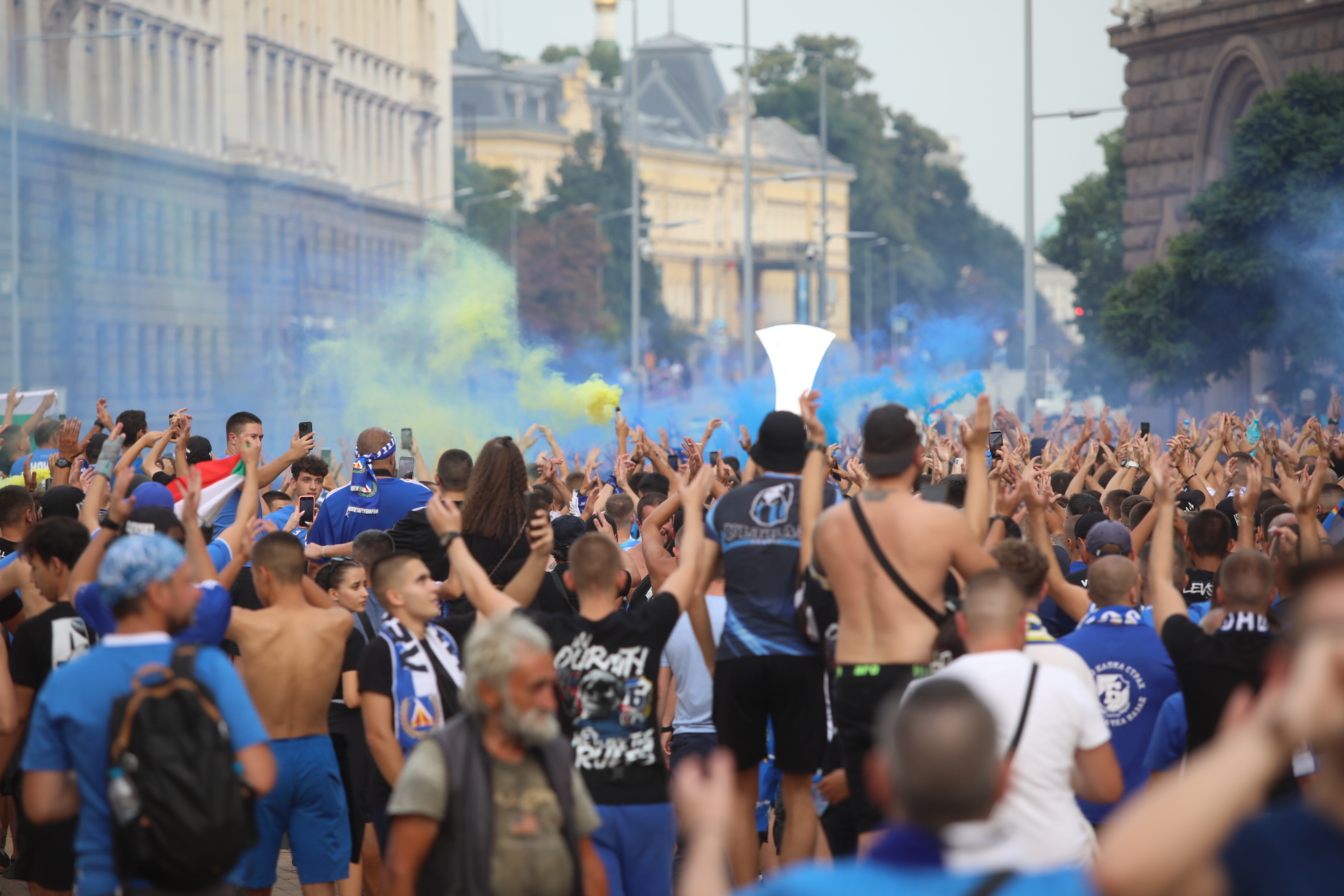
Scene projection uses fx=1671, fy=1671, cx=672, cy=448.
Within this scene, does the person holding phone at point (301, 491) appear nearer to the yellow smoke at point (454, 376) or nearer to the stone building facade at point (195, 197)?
the yellow smoke at point (454, 376)

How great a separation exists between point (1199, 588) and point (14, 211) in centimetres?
2435

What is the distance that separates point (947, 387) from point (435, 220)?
3076cm

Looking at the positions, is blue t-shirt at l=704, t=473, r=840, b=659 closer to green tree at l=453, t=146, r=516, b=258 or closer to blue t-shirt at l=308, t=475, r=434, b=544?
blue t-shirt at l=308, t=475, r=434, b=544

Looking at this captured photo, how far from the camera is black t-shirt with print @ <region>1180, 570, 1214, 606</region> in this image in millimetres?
7391

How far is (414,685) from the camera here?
5.62 metres

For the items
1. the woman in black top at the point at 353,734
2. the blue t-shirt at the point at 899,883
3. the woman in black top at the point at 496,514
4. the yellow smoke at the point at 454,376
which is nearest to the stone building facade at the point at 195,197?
the yellow smoke at the point at 454,376

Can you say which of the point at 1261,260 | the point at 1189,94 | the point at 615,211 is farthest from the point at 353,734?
the point at 615,211

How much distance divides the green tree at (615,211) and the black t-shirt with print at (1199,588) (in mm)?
65174

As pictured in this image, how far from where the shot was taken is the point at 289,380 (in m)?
38.6

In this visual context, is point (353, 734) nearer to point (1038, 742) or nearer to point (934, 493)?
point (934, 493)

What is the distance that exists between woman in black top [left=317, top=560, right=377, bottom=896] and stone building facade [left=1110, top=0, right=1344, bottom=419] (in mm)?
24920

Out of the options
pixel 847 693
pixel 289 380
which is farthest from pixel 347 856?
pixel 289 380

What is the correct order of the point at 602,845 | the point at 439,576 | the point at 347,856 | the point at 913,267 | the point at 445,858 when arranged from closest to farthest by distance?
the point at 445,858 → the point at 602,845 → the point at 347,856 → the point at 439,576 → the point at 913,267

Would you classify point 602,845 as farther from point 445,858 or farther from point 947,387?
point 947,387
